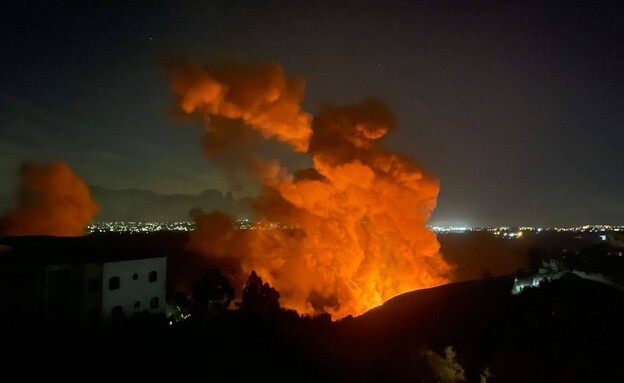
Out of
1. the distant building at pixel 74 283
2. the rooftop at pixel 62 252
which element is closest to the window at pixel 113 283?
the distant building at pixel 74 283

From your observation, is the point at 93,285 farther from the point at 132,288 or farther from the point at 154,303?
the point at 154,303

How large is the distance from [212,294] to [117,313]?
25.6ft

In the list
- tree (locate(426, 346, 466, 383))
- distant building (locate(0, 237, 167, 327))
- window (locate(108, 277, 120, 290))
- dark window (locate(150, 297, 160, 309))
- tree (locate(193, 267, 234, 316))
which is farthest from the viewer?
tree (locate(193, 267, 234, 316))

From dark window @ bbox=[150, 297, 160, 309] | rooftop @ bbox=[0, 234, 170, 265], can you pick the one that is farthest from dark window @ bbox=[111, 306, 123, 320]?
rooftop @ bbox=[0, 234, 170, 265]

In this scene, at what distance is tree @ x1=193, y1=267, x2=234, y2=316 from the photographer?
3556 centimetres

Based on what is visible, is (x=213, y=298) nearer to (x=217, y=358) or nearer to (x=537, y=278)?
(x=217, y=358)

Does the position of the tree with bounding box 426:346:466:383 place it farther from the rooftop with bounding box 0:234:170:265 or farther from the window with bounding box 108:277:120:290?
the rooftop with bounding box 0:234:170:265

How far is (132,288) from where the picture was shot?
31.1m

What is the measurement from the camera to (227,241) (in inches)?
2447

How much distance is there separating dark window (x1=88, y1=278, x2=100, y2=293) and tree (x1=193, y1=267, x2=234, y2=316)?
7.85 m

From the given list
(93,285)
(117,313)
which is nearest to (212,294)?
(117,313)

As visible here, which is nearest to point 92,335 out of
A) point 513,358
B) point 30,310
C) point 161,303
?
point 30,310

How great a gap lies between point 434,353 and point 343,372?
540 centimetres

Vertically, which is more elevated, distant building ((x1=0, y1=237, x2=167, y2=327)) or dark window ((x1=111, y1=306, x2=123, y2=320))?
distant building ((x1=0, y1=237, x2=167, y2=327))
